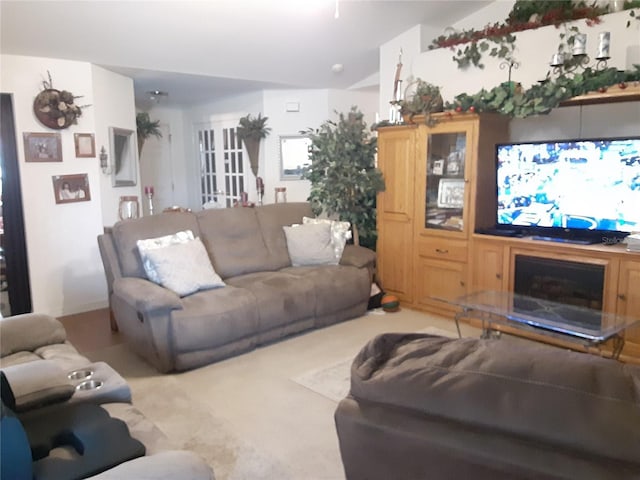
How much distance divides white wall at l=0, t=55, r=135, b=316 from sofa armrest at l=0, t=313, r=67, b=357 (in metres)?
2.06

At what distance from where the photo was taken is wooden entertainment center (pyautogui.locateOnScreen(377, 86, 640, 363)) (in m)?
3.95

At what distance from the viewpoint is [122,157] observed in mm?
5164

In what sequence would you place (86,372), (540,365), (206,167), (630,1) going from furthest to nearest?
(206,167) < (630,1) < (86,372) < (540,365)

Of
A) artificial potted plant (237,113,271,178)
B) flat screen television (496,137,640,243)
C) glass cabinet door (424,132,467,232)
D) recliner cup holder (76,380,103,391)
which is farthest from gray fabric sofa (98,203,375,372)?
artificial potted plant (237,113,271,178)

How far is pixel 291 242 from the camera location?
14.9 feet

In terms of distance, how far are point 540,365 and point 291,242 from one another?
11.9 feet

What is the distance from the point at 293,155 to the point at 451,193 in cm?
278

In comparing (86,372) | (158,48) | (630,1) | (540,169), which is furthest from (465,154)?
(86,372)

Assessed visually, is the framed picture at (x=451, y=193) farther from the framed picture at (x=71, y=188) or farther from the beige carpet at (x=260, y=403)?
the framed picture at (x=71, y=188)

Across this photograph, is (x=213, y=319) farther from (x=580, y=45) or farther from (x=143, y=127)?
(x=143, y=127)

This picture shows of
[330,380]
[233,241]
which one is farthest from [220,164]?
[330,380]

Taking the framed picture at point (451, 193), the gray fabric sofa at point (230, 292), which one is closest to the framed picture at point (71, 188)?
the gray fabric sofa at point (230, 292)

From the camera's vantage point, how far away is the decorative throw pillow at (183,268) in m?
3.55

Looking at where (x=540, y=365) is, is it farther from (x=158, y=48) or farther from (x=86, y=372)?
(x=158, y=48)
